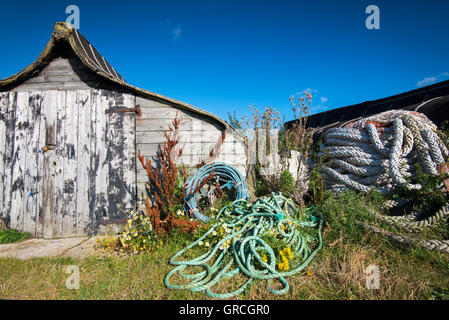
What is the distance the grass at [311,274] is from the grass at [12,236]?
0.97m

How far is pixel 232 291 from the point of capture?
2082 mm

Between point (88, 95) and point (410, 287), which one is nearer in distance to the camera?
point (410, 287)

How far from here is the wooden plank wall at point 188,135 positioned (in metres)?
3.95

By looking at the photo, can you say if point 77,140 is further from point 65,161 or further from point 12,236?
point 12,236

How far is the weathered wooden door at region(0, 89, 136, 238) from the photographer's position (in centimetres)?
380

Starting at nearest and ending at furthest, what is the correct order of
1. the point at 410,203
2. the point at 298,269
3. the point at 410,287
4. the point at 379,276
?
the point at 410,287
the point at 379,276
the point at 298,269
the point at 410,203

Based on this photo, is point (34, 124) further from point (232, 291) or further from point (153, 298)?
point (232, 291)

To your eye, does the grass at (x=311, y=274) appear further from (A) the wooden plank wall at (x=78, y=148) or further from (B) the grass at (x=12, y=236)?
(A) the wooden plank wall at (x=78, y=148)

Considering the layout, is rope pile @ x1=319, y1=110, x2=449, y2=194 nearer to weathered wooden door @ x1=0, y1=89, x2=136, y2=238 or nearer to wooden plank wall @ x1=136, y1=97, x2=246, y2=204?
wooden plank wall @ x1=136, y1=97, x2=246, y2=204

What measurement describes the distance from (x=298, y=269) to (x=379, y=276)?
72 centimetres

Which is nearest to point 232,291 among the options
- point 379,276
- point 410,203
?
point 379,276

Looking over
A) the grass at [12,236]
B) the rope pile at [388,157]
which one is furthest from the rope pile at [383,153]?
the grass at [12,236]

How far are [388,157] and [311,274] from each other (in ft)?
7.89

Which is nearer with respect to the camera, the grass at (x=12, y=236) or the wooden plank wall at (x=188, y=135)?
the grass at (x=12, y=236)
